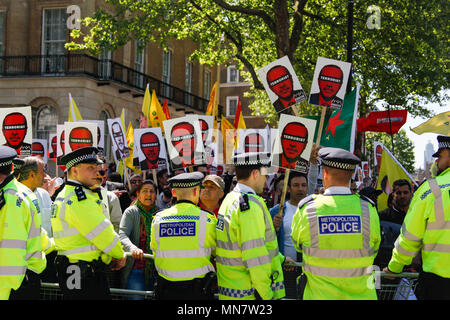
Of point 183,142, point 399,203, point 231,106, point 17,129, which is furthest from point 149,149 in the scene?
point 231,106

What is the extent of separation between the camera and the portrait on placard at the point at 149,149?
11070 millimetres

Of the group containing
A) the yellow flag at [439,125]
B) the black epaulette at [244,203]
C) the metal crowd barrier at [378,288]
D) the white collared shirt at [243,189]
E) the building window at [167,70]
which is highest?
the building window at [167,70]

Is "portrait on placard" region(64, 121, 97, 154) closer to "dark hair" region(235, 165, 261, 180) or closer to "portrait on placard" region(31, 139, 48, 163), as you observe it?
"portrait on placard" region(31, 139, 48, 163)

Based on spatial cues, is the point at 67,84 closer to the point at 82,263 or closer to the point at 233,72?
the point at 82,263

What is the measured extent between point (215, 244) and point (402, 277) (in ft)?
5.47

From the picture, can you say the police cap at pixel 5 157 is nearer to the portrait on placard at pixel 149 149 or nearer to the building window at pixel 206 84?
the portrait on placard at pixel 149 149

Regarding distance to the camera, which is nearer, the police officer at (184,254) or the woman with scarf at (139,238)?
the police officer at (184,254)

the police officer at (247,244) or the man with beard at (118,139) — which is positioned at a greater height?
the man with beard at (118,139)

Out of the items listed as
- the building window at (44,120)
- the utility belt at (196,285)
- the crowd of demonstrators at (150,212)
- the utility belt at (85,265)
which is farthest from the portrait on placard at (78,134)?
the building window at (44,120)

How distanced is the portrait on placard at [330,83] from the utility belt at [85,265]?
4.22m

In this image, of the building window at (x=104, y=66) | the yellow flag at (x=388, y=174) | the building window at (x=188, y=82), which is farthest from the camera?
the building window at (x=188, y=82)

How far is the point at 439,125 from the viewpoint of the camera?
4.98 meters

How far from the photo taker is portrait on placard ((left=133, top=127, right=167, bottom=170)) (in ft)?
36.3

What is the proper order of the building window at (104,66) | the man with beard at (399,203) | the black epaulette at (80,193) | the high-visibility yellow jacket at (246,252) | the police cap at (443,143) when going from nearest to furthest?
the high-visibility yellow jacket at (246,252) → the police cap at (443,143) → the black epaulette at (80,193) → the man with beard at (399,203) → the building window at (104,66)
